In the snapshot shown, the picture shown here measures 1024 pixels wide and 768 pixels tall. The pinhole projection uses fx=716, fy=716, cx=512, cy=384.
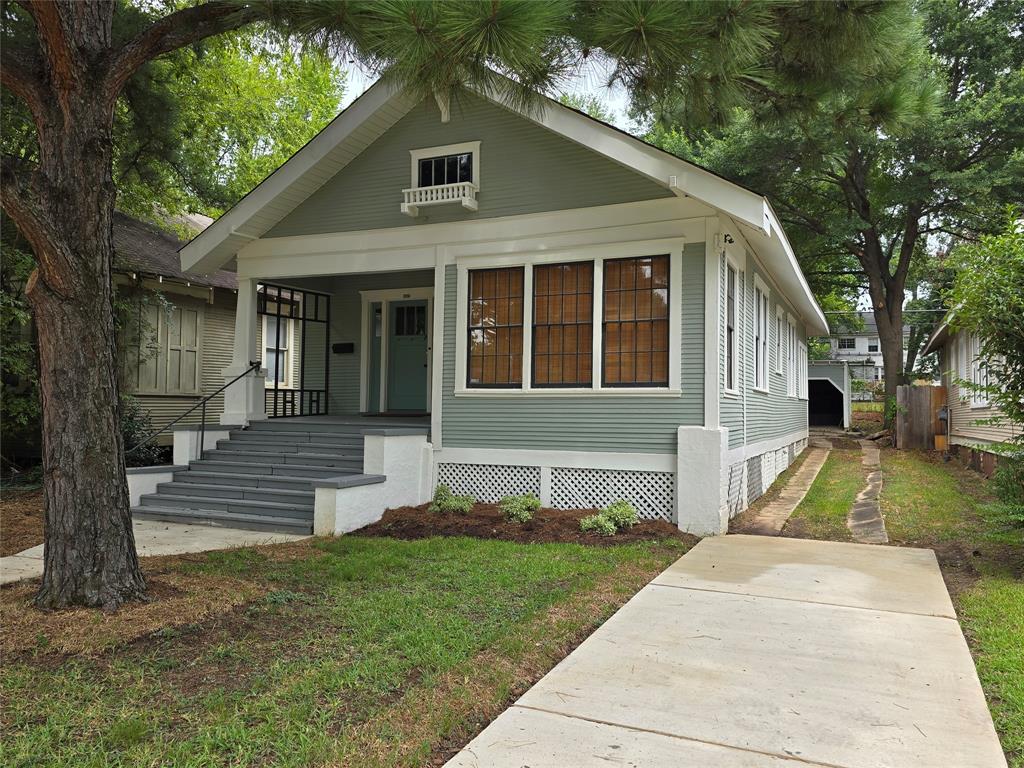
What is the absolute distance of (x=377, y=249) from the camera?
31.9 feet

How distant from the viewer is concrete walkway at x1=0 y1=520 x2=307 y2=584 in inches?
240

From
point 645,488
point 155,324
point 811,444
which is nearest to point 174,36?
point 645,488

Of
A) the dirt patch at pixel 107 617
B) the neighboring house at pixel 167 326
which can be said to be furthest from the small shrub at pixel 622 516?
the neighboring house at pixel 167 326

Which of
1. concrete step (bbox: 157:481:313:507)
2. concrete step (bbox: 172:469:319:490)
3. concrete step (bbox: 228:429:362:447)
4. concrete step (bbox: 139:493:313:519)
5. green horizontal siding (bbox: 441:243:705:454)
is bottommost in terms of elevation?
concrete step (bbox: 139:493:313:519)

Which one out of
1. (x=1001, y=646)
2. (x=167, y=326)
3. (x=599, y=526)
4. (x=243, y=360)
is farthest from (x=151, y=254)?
(x=1001, y=646)

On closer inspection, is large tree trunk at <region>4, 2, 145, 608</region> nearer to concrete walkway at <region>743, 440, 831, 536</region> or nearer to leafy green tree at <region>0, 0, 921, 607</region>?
leafy green tree at <region>0, 0, 921, 607</region>

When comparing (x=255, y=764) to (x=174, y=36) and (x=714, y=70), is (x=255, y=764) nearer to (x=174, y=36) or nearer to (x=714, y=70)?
(x=174, y=36)

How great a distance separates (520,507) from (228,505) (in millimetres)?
3528

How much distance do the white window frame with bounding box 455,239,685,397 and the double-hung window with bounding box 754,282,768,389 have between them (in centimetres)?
312

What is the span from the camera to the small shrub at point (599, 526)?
7523 mm

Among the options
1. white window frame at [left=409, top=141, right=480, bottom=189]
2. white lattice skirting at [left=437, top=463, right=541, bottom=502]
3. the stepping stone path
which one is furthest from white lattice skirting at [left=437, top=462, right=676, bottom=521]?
white window frame at [left=409, top=141, right=480, bottom=189]

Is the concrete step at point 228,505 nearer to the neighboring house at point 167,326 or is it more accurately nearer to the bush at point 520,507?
the bush at point 520,507

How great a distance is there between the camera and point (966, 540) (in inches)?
291

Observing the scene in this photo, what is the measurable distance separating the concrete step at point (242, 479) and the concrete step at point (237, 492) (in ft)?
0.17
